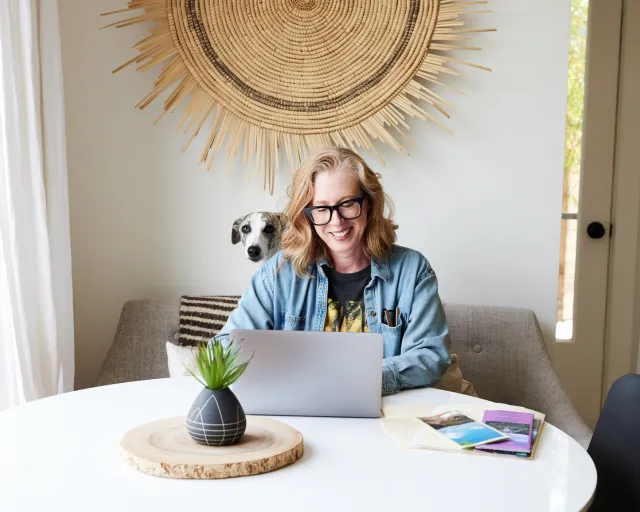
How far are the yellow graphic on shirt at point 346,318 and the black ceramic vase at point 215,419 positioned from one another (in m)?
0.77

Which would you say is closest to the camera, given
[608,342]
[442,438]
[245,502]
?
[245,502]

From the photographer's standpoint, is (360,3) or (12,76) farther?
(360,3)

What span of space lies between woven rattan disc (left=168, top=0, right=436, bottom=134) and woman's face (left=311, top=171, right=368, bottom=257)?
1.79 feet

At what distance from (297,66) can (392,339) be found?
1.07 m

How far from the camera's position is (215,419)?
122cm

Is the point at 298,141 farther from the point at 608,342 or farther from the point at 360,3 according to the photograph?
the point at 608,342

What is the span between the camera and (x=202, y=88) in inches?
99.1

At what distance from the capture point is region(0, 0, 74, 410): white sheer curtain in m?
2.03

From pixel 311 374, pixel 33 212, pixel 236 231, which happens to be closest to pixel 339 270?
pixel 236 231

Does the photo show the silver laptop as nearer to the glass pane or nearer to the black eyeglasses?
the black eyeglasses

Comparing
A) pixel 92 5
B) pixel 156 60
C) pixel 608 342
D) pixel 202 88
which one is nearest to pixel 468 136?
pixel 202 88

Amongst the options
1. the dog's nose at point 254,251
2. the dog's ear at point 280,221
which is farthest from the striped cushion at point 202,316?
the dog's ear at point 280,221

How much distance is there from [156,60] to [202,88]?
0.59 feet

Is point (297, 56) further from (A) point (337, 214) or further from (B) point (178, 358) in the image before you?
(B) point (178, 358)
